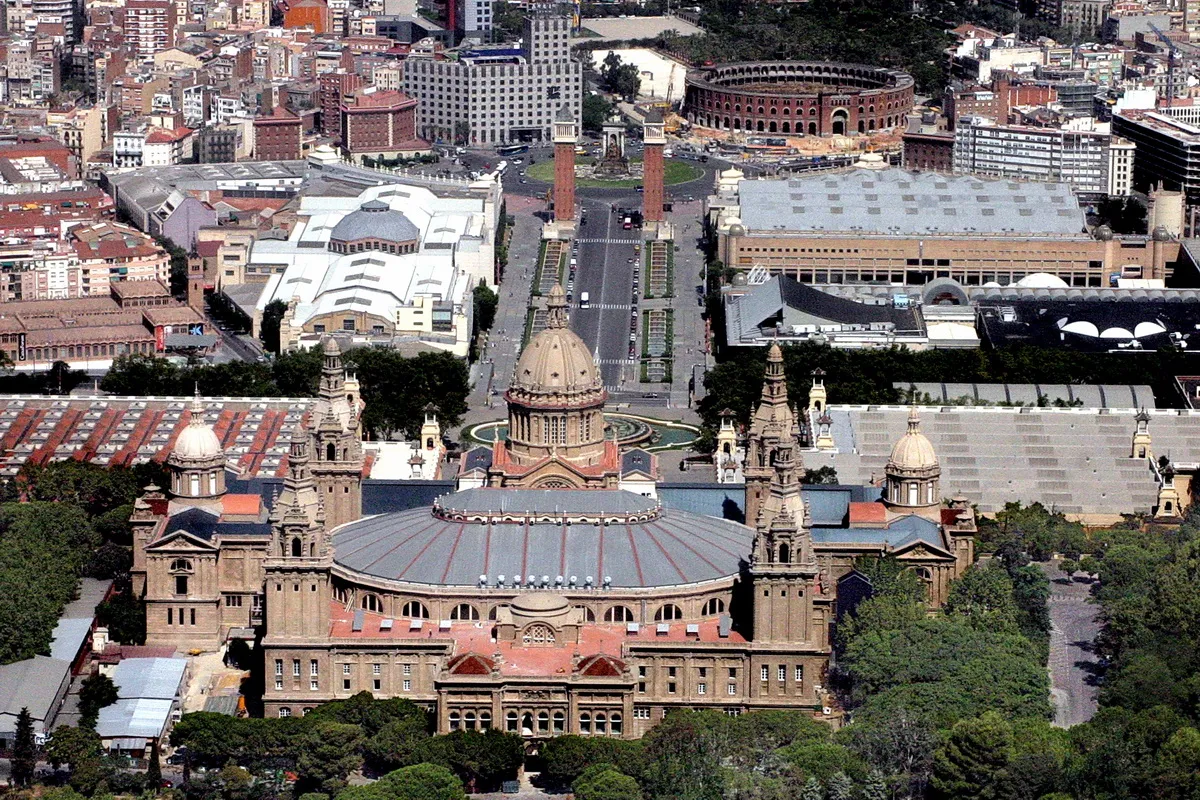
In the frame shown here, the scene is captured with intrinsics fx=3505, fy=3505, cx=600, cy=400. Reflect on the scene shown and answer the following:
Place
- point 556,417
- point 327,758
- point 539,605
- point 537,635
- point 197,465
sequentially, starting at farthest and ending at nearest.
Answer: point 197,465 → point 556,417 → point 537,635 → point 539,605 → point 327,758

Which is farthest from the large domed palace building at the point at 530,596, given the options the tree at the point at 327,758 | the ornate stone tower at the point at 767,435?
the tree at the point at 327,758

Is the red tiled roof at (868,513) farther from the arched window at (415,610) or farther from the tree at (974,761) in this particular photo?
the tree at (974,761)

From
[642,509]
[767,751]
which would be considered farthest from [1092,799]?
[642,509]

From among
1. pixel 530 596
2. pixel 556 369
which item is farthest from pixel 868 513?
pixel 530 596

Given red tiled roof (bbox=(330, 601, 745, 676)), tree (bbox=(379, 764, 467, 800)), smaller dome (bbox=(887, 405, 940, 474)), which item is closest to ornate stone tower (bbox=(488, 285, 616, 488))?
smaller dome (bbox=(887, 405, 940, 474))

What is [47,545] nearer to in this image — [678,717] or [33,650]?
[33,650]

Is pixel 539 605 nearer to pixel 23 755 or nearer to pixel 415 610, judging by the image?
pixel 415 610
